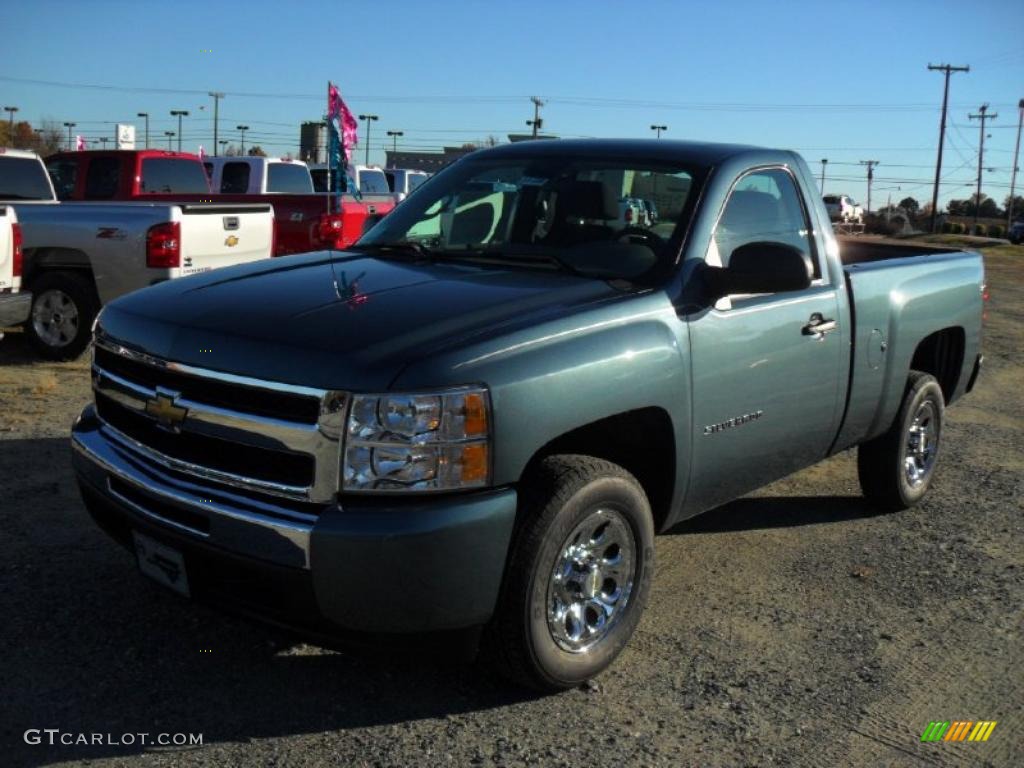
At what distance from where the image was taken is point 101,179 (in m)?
12.4

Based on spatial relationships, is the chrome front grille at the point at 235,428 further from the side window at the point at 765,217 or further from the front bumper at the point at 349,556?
the side window at the point at 765,217

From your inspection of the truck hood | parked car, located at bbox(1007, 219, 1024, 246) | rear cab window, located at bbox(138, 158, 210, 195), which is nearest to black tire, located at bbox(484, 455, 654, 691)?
the truck hood

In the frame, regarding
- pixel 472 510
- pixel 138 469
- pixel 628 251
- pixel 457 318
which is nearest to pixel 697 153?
pixel 628 251

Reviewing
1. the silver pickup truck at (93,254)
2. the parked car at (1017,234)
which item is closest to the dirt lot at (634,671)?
the silver pickup truck at (93,254)

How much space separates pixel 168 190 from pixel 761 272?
34.2ft

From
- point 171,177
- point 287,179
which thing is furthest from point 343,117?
point 171,177

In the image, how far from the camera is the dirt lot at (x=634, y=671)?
332cm

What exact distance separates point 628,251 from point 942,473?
145 inches

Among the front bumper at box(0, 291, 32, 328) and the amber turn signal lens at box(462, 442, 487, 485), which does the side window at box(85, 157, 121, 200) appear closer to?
the front bumper at box(0, 291, 32, 328)

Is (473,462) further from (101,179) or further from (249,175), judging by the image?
(249,175)

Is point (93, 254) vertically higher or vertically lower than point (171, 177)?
lower

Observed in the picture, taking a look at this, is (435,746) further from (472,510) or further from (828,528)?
(828,528)

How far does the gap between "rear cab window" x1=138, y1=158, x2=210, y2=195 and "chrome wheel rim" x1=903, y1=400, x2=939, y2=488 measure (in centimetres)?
951

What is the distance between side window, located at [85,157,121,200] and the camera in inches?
487
